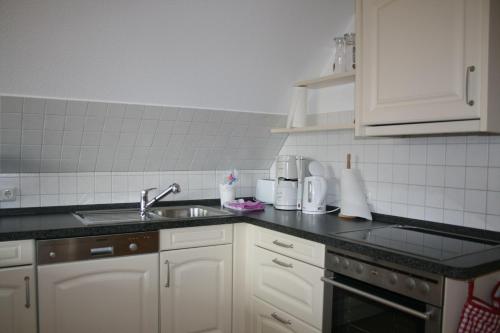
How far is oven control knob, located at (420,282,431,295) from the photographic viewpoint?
1.52m

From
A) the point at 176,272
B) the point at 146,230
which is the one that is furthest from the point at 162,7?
the point at 176,272

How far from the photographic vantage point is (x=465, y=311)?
4.94 feet

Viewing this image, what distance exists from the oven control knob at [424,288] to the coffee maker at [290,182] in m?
1.22

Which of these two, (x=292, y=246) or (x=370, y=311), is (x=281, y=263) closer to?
(x=292, y=246)

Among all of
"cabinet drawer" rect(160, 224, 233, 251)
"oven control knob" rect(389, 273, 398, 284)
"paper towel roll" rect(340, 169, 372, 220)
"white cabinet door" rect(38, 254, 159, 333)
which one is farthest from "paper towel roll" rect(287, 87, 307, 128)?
"oven control knob" rect(389, 273, 398, 284)

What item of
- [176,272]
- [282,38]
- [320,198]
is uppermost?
[282,38]

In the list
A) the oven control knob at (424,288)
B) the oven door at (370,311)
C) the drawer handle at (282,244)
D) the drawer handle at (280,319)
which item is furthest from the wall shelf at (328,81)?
the drawer handle at (280,319)

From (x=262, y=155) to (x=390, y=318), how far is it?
1684 millimetres

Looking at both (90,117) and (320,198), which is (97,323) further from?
(320,198)

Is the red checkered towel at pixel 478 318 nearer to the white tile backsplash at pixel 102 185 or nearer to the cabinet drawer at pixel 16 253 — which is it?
the cabinet drawer at pixel 16 253

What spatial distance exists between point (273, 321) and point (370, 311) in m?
0.70

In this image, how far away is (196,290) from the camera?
2.38 m

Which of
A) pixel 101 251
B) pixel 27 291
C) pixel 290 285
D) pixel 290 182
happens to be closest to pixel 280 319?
pixel 290 285

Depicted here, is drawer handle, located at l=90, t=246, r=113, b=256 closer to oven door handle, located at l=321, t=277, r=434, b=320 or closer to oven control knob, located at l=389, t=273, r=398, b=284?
oven door handle, located at l=321, t=277, r=434, b=320
